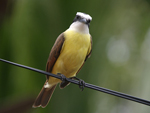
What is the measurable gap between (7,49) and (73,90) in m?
1.26

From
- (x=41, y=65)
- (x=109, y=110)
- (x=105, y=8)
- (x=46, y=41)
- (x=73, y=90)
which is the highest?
(x=105, y=8)

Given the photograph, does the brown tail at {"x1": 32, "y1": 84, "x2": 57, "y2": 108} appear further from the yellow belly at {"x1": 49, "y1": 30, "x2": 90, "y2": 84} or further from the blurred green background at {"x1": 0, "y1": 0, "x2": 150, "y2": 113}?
the yellow belly at {"x1": 49, "y1": 30, "x2": 90, "y2": 84}

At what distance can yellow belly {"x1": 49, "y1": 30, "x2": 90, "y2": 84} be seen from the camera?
3770mm

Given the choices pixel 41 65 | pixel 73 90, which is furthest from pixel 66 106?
pixel 41 65

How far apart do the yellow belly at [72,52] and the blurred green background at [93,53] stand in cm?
90

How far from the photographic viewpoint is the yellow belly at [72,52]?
377cm

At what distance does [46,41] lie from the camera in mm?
5270

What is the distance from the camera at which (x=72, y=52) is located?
3758 mm

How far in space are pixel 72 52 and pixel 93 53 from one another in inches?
72.4

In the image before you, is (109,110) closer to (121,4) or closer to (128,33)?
(128,33)

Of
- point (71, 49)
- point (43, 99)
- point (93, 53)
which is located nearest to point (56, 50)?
point (71, 49)

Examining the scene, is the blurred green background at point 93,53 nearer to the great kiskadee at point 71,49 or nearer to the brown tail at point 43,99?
the brown tail at point 43,99

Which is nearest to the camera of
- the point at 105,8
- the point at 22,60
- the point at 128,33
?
the point at 22,60

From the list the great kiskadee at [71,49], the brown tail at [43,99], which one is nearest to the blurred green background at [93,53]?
the brown tail at [43,99]
